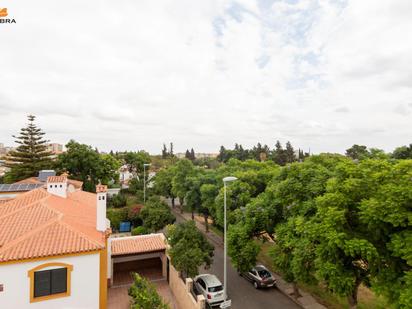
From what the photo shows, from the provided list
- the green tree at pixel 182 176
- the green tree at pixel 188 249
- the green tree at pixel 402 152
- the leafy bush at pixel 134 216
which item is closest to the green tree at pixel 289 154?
the green tree at pixel 402 152

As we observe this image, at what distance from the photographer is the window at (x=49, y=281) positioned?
966 cm

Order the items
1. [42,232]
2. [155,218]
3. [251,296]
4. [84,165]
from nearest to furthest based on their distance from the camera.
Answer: [42,232]
[251,296]
[155,218]
[84,165]

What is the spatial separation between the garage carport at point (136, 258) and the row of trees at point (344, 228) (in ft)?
19.2

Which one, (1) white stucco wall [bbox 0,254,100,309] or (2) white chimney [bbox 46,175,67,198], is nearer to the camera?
(1) white stucco wall [bbox 0,254,100,309]

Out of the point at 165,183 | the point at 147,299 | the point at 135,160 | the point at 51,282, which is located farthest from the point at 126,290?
Answer: the point at 135,160

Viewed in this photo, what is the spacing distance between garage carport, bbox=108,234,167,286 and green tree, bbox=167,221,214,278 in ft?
9.31

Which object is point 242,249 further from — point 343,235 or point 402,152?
point 402,152

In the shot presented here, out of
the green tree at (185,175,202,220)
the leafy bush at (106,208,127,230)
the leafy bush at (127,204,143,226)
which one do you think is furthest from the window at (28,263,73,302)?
the leafy bush at (106,208,127,230)

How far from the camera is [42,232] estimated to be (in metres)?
10.6

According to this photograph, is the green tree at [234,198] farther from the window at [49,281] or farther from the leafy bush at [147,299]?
the window at [49,281]

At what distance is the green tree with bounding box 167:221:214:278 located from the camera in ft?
45.4

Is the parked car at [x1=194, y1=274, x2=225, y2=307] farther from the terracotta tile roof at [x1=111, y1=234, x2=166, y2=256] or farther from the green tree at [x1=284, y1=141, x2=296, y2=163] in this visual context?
the green tree at [x1=284, y1=141, x2=296, y2=163]

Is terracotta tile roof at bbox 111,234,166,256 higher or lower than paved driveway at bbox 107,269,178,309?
higher

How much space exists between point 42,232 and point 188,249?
7259 mm
